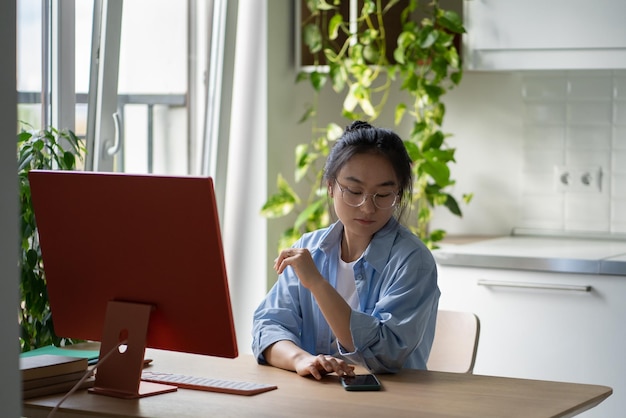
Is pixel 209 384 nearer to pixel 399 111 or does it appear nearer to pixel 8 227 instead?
pixel 8 227

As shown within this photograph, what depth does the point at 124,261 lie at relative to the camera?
83.4 inches

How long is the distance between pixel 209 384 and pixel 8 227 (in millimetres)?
800

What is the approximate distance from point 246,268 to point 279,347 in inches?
69.8

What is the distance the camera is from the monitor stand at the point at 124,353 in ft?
6.88

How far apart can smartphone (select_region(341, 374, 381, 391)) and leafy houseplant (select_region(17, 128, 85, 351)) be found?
1.02 metres

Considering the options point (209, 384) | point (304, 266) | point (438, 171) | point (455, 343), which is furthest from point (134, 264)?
point (438, 171)

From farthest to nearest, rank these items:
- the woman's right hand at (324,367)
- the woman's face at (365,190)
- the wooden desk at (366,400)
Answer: the woman's face at (365,190)
the woman's right hand at (324,367)
the wooden desk at (366,400)

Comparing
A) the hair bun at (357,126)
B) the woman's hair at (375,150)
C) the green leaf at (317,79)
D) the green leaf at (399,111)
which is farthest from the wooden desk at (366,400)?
the green leaf at (317,79)

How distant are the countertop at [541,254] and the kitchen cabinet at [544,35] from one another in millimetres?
654

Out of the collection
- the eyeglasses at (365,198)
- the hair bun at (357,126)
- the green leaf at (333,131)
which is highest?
the green leaf at (333,131)

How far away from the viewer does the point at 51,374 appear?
2.11 m

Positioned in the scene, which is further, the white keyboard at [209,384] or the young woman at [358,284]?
the young woman at [358,284]

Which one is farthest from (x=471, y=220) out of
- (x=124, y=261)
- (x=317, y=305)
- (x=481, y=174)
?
(x=124, y=261)

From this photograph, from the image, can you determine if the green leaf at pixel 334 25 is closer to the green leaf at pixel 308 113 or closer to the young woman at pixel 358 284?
the green leaf at pixel 308 113
